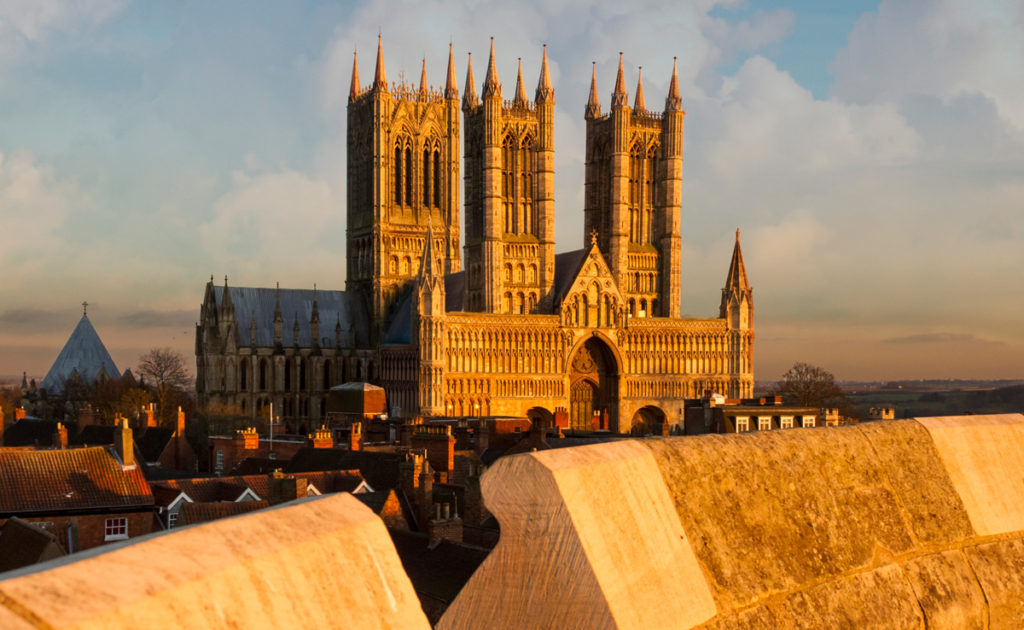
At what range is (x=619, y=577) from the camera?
4773 millimetres

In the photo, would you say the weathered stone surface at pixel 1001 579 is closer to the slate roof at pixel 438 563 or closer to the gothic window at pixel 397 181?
the slate roof at pixel 438 563

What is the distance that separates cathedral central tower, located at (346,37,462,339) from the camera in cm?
9275

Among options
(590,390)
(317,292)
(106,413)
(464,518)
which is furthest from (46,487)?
(317,292)

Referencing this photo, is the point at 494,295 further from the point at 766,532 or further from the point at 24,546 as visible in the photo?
the point at 766,532

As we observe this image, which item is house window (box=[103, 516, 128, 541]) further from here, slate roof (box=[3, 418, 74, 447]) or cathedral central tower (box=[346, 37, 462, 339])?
cathedral central tower (box=[346, 37, 462, 339])

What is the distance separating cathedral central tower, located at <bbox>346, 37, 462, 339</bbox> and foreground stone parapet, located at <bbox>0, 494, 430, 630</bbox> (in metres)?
88.1

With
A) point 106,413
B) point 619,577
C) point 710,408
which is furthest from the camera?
point 106,413

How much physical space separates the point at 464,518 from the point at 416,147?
70.3 meters

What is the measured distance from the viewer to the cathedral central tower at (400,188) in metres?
92.8

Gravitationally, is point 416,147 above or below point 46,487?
above

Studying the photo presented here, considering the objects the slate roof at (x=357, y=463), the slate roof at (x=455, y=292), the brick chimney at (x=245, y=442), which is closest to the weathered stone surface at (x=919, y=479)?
the slate roof at (x=357, y=463)

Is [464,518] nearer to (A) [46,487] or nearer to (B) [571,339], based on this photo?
(A) [46,487]

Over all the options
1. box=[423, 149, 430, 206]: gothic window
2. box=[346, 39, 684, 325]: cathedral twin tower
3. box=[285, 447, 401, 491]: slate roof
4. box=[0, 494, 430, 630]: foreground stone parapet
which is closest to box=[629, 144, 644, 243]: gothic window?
box=[346, 39, 684, 325]: cathedral twin tower

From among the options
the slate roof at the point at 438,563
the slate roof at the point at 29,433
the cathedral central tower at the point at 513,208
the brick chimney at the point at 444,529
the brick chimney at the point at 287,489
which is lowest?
the slate roof at the point at 29,433
